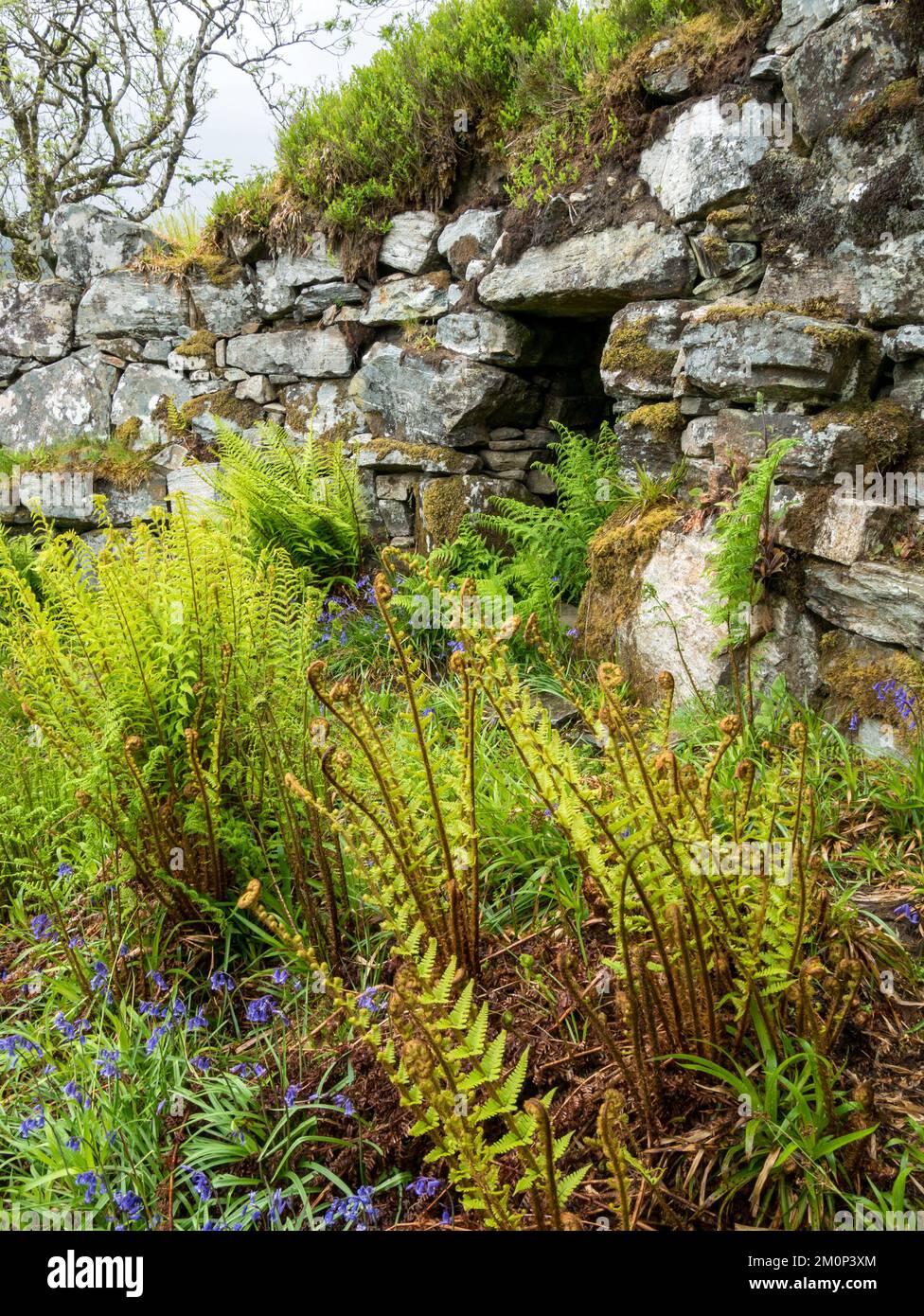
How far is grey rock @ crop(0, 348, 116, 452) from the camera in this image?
6.87 meters

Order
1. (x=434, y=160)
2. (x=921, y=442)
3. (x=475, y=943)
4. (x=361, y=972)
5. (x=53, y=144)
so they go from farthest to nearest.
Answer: (x=53, y=144), (x=434, y=160), (x=921, y=442), (x=361, y=972), (x=475, y=943)

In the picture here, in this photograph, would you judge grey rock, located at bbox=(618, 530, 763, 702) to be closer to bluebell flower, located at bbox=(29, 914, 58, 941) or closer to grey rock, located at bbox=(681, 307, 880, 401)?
grey rock, located at bbox=(681, 307, 880, 401)

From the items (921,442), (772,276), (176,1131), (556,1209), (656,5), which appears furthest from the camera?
(656,5)

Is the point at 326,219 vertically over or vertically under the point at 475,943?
over

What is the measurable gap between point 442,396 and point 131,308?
298cm

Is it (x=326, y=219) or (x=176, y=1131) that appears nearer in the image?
(x=176, y=1131)

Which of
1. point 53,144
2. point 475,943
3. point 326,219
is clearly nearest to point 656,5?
point 326,219

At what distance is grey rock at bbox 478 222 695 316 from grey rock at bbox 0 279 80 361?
12.4 ft

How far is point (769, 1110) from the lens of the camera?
6.21 feet

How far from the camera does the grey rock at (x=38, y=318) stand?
7008 millimetres

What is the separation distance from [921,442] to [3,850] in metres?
3.75

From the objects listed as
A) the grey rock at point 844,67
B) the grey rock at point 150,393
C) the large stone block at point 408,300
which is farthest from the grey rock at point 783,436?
the grey rock at point 150,393
